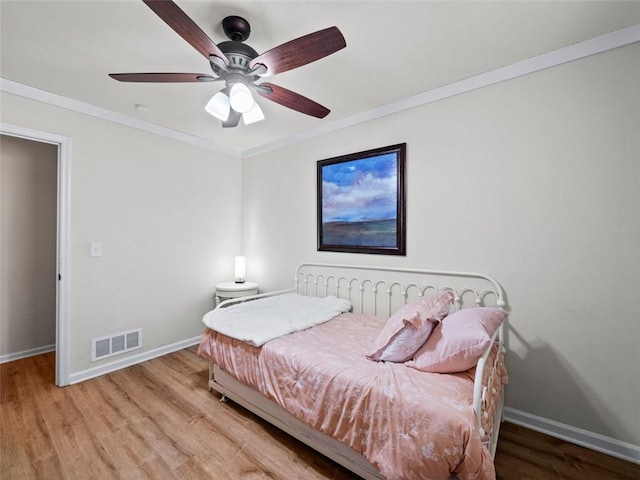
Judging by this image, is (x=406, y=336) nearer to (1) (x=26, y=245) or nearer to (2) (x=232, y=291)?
(2) (x=232, y=291)

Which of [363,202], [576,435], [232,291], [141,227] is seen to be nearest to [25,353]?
[141,227]

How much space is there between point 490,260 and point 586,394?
96 centimetres

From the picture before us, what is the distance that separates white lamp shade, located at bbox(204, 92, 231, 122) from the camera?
6.14 ft

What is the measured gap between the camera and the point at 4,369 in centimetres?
271

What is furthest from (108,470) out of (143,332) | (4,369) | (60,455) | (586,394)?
(586,394)

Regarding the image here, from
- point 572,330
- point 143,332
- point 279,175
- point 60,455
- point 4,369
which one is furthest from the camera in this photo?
point 279,175

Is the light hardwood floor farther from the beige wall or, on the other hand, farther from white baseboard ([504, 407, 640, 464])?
the beige wall

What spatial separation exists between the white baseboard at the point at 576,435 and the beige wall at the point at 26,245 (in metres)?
4.63

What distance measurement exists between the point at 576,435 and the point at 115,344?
3.73 metres

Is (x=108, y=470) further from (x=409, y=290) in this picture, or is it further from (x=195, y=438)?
(x=409, y=290)

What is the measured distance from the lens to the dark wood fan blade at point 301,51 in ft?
4.12

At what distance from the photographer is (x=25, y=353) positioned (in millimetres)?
3039

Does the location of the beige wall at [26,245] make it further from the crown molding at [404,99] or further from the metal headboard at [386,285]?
the metal headboard at [386,285]

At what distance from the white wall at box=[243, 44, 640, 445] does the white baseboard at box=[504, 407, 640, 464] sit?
0.04m
